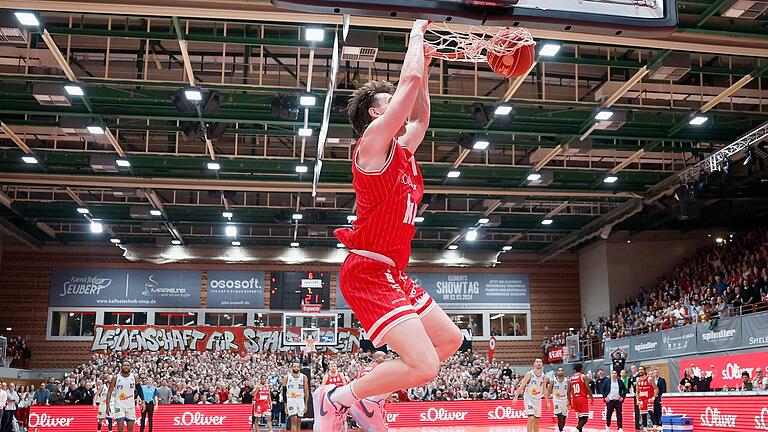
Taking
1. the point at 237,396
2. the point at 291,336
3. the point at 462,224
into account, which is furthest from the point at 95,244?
the point at 462,224

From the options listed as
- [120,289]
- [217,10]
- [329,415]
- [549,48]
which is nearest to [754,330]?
[549,48]

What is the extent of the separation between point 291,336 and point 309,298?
2.35 m

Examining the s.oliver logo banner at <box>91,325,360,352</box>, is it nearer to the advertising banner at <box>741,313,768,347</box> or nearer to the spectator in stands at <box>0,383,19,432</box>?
the spectator in stands at <box>0,383,19,432</box>

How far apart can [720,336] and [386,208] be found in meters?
23.5

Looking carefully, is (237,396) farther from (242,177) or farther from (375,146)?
(375,146)

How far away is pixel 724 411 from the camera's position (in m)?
17.0

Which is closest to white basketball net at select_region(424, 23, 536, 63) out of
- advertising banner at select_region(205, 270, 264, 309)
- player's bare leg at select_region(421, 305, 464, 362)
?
player's bare leg at select_region(421, 305, 464, 362)

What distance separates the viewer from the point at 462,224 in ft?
118

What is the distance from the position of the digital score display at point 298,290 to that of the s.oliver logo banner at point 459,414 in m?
12.2

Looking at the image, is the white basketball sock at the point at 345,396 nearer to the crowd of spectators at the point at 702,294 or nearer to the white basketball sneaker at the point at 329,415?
the white basketball sneaker at the point at 329,415

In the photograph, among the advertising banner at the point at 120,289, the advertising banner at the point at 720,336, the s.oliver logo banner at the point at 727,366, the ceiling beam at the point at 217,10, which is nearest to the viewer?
the ceiling beam at the point at 217,10

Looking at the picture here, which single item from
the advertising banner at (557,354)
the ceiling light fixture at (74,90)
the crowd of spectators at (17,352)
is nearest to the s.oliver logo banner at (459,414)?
the advertising banner at (557,354)

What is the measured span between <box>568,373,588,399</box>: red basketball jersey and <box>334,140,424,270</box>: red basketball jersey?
16.5 metres

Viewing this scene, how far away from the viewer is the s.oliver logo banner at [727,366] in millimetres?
22531
